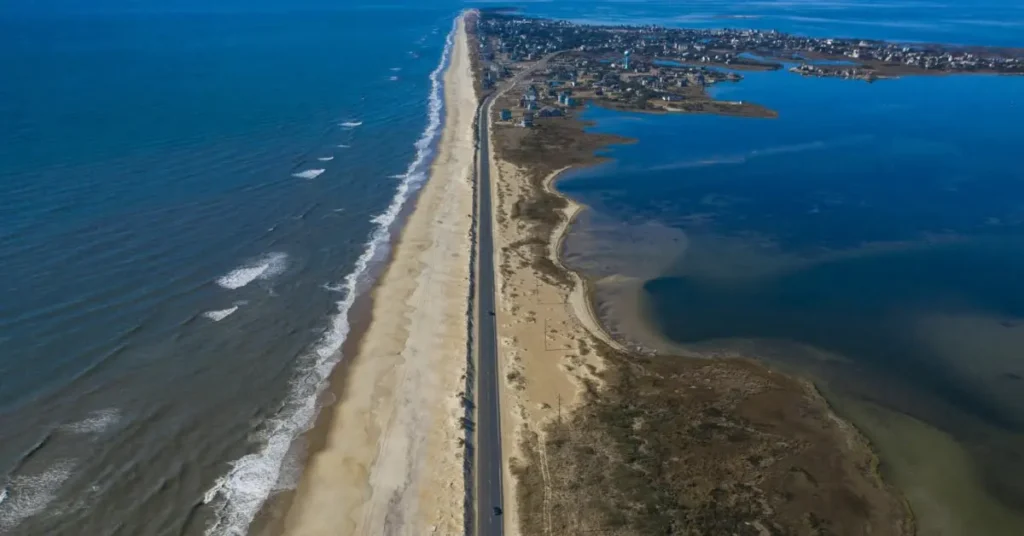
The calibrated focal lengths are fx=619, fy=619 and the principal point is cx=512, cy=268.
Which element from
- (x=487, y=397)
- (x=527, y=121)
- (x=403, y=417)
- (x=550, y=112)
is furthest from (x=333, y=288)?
(x=550, y=112)

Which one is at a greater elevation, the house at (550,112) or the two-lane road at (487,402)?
the house at (550,112)

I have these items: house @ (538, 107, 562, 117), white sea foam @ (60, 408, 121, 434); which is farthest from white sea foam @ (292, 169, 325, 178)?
house @ (538, 107, 562, 117)

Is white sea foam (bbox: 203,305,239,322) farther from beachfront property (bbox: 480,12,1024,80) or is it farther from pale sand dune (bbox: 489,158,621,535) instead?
beachfront property (bbox: 480,12,1024,80)

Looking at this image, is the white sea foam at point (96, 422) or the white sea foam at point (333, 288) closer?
the white sea foam at point (96, 422)

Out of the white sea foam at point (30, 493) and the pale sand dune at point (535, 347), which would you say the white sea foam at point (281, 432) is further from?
the pale sand dune at point (535, 347)

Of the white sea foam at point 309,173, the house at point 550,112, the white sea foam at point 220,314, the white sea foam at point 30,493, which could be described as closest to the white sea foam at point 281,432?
the white sea foam at point 220,314

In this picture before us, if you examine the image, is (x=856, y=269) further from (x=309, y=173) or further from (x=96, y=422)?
(x=309, y=173)
